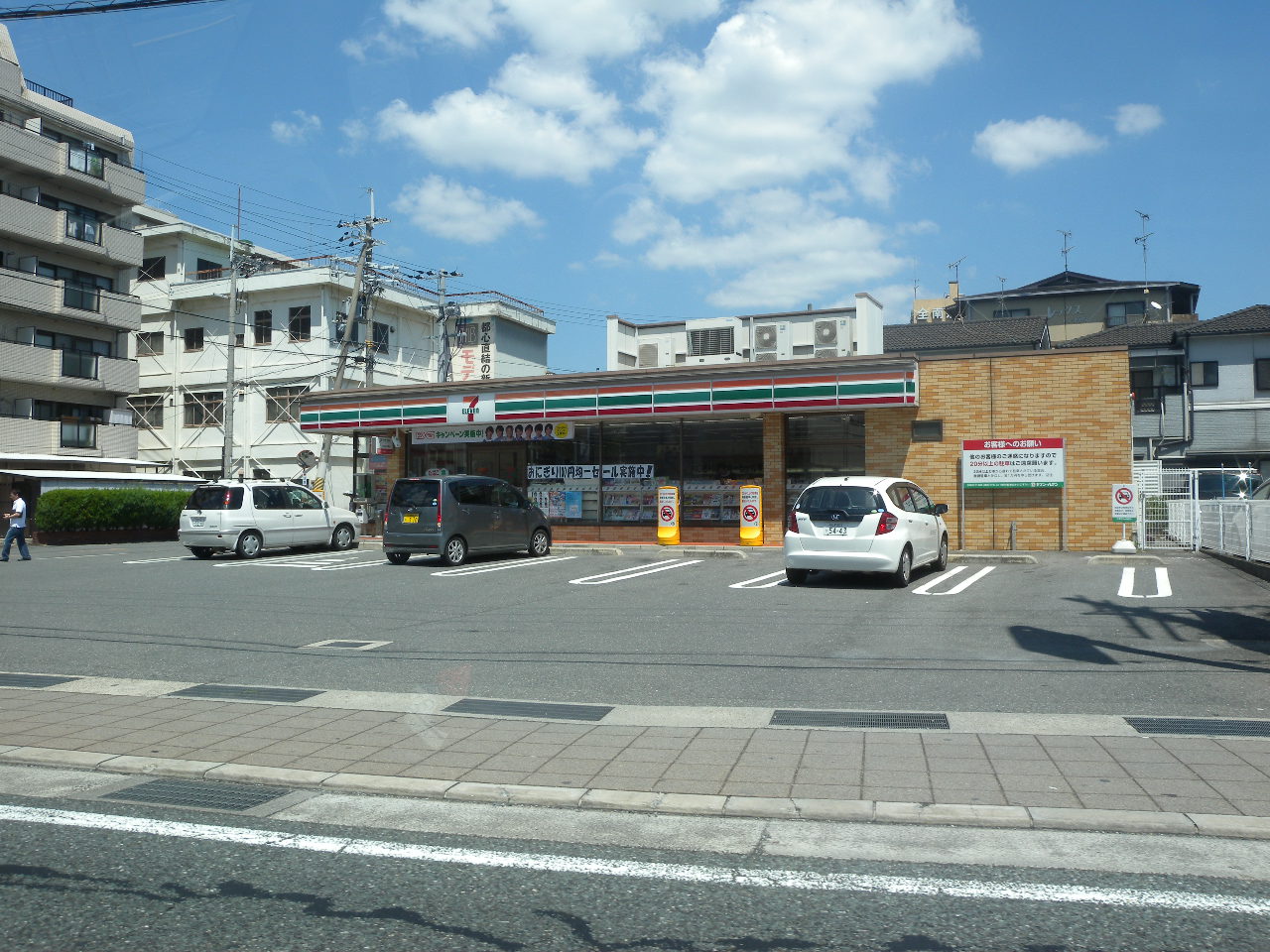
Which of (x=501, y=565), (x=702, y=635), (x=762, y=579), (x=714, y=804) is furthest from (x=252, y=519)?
(x=714, y=804)

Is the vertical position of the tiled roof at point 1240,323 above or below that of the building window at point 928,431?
above

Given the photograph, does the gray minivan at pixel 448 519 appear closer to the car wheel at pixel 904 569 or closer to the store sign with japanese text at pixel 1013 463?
the car wheel at pixel 904 569

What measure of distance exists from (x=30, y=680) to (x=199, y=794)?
4.26 meters

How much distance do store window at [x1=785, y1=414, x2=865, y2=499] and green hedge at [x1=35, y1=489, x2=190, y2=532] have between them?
64.2 ft

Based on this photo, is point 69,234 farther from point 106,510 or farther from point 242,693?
point 242,693

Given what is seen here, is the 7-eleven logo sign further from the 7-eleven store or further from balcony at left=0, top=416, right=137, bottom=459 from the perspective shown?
balcony at left=0, top=416, right=137, bottom=459

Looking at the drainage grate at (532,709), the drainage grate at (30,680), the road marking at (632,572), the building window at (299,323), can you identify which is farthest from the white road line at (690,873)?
the building window at (299,323)

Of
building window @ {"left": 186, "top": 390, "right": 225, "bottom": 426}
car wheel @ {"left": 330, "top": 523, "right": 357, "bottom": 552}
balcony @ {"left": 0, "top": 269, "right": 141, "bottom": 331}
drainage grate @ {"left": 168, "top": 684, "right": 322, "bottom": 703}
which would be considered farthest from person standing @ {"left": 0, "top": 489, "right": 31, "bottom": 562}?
building window @ {"left": 186, "top": 390, "right": 225, "bottom": 426}

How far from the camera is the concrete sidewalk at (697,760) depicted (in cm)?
518

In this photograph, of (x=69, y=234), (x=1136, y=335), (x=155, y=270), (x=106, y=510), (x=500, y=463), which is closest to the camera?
(x=500, y=463)

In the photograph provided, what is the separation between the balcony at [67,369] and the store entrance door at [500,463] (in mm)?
21179

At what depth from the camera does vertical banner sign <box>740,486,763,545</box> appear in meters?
22.5

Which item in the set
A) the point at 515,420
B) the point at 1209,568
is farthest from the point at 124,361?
the point at 1209,568

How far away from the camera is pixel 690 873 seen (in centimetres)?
439
